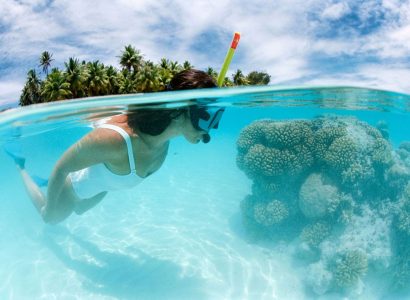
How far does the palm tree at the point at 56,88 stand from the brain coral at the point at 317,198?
4108cm

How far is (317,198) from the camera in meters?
6.33

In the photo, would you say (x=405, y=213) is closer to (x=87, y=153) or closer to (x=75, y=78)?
(x=87, y=153)

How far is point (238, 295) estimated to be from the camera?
16.2 feet

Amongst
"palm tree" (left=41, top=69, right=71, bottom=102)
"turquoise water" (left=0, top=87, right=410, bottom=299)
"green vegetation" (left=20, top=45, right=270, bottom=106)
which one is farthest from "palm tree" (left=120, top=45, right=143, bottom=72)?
"turquoise water" (left=0, top=87, right=410, bottom=299)

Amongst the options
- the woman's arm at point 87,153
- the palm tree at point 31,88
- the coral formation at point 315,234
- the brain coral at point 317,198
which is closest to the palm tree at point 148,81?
the palm tree at point 31,88

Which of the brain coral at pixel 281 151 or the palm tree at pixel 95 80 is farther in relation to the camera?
the palm tree at pixel 95 80

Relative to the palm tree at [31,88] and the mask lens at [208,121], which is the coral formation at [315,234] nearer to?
the mask lens at [208,121]

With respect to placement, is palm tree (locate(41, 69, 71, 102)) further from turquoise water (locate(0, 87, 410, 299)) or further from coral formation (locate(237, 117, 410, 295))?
coral formation (locate(237, 117, 410, 295))

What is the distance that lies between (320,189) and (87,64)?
45.4 m

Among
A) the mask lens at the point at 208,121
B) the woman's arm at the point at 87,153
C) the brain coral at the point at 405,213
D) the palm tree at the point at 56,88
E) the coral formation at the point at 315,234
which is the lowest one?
the coral formation at the point at 315,234

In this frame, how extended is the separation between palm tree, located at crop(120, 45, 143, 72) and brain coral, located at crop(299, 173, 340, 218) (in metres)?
48.6

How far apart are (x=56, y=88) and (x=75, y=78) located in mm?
3028

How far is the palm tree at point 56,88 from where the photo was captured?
4072 cm

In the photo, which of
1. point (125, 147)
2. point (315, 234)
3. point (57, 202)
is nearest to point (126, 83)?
point (57, 202)
